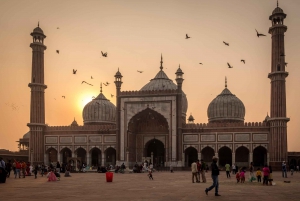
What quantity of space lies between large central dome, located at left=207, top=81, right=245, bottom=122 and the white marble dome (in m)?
3.50

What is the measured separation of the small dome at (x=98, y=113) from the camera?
5662cm

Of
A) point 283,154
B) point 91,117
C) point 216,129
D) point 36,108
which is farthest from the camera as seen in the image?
point 91,117

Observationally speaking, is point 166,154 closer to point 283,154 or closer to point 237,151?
point 237,151

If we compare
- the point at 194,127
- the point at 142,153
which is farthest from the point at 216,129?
the point at 142,153

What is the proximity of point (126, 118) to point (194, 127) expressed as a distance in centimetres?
752

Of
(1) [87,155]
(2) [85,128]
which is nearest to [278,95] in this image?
(2) [85,128]

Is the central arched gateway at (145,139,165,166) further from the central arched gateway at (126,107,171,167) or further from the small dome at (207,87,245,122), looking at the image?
the small dome at (207,87,245,122)

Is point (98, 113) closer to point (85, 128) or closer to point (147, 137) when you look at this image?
point (85, 128)

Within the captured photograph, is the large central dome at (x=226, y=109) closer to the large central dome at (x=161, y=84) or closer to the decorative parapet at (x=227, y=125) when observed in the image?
Answer: the large central dome at (x=161, y=84)

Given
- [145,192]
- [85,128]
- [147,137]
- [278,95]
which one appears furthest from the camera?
[85,128]

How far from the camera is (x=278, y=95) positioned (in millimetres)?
41844

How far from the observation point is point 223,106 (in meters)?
52.5

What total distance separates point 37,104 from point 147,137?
13.0 meters

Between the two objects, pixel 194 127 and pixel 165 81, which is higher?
pixel 165 81
